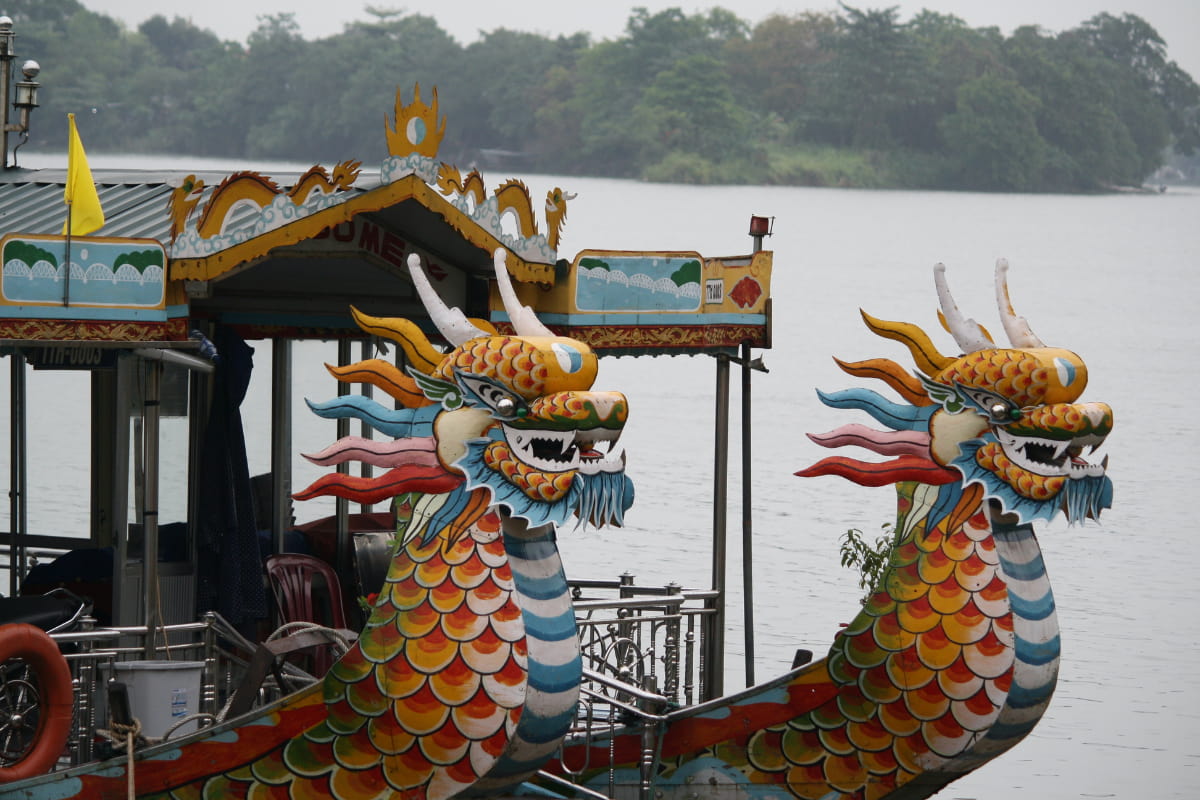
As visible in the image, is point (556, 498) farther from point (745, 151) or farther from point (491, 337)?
point (745, 151)

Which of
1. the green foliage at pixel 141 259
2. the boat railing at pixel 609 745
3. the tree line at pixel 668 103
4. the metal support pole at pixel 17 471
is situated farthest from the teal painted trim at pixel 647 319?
the tree line at pixel 668 103

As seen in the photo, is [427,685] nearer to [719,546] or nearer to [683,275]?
[719,546]

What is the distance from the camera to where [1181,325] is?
4425 centimetres

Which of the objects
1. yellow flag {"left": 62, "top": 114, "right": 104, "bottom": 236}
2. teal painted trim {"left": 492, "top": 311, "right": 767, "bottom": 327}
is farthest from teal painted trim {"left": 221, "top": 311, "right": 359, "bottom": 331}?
yellow flag {"left": 62, "top": 114, "right": 104, "bottom": 236}

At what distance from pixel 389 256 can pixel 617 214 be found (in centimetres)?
3795

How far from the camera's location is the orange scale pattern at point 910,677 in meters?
10.4

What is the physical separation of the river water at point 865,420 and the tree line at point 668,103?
107cm

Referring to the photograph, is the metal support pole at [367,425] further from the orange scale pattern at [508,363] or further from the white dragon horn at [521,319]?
the orange scale pattern at [508,363]

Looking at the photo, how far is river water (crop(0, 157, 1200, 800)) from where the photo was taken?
2066 centimetres

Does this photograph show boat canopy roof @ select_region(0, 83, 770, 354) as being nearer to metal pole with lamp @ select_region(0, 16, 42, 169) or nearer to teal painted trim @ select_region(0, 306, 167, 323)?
teal painted trim @ select_region(0, 306, 167, 323)

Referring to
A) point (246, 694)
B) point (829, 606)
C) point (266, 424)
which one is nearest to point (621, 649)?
point (246, 694)

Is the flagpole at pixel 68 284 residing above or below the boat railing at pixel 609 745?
above

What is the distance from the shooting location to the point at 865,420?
33.3 meters

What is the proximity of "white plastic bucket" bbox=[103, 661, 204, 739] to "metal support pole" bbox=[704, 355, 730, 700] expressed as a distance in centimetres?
320
